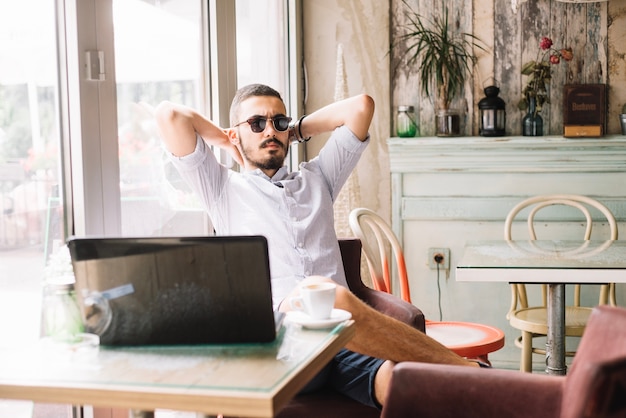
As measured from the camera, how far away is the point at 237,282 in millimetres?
1332

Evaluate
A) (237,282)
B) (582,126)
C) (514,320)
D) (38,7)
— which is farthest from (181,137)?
(582,126)

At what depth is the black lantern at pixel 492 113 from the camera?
3857 mm

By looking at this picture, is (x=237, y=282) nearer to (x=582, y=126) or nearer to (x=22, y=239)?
(x=22, y=239)

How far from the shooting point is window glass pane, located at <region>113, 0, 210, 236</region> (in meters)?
2.07

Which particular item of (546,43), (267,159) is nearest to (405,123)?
(546,43)

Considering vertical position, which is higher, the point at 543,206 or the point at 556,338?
the point at 543,206

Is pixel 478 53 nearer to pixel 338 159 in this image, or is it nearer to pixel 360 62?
pixel 360 62

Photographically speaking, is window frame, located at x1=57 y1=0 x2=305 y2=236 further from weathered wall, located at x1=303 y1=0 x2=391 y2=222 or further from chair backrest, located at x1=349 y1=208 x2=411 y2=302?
weathered wall, located at x1=303 y1=0 x2=391 y2=222

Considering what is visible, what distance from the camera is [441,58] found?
3.92 meters

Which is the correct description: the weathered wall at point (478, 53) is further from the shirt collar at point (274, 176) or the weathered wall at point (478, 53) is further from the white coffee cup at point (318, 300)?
the white coffee cup at point (318, 300)

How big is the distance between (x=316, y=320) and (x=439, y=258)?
2550mm

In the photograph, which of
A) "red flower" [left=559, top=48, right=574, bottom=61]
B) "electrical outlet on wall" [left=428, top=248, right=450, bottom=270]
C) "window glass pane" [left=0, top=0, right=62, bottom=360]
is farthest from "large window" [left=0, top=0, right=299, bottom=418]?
"red flower" [left=559, top=48, right=574, bottom=61]

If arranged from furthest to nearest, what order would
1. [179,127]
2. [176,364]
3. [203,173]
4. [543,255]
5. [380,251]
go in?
[380,251]
[543,255]
[203,173]
[179,127]
[176,364]

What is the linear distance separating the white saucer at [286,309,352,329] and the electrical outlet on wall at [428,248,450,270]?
247cm
